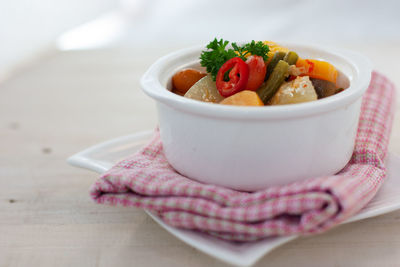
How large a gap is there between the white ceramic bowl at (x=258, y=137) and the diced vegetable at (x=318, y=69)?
0.20ft

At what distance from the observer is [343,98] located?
2.90 ft

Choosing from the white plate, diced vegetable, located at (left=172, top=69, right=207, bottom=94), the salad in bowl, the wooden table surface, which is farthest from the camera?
diced vegetable, located at (left=172, top=69, right=207, bottom=94)

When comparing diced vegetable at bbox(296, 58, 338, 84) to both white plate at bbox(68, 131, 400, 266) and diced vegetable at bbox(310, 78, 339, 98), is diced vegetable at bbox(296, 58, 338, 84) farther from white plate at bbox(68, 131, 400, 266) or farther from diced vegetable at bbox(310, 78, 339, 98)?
white plate at bbox(68, 131, 400, 266)

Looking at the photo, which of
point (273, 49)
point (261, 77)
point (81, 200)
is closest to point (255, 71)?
point (261, 77)

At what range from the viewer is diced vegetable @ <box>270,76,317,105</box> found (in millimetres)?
957

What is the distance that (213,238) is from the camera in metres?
0.83

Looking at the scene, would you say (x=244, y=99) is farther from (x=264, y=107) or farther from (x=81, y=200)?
(x=81, y=200)

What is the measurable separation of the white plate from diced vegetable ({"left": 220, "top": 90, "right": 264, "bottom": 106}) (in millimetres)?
263

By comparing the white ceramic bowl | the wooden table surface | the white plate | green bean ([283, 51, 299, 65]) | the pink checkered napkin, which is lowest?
A: the wooden table surface

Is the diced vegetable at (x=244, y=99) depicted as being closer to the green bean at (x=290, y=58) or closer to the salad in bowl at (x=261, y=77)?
the salad in bowl at (x=261, y=77)

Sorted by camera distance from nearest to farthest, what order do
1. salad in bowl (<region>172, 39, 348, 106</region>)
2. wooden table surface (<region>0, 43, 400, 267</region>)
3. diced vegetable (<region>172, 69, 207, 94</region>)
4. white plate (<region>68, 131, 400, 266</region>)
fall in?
white plate (<region>68, 131, 400, 266</region>)
wooden table surface (<region>0, 43, 400, 267</region>)
salad in bowl (<region>172, 39, 348, 106</region>)
diced vegetable (<region>172, 69, 207, 94</region>)

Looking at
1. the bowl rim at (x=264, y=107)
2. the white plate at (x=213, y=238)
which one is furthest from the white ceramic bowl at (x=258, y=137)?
the white plate at (x=213, y=238)

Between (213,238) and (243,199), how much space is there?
9cm

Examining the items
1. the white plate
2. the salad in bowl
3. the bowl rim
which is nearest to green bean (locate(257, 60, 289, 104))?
the salad in bowl
